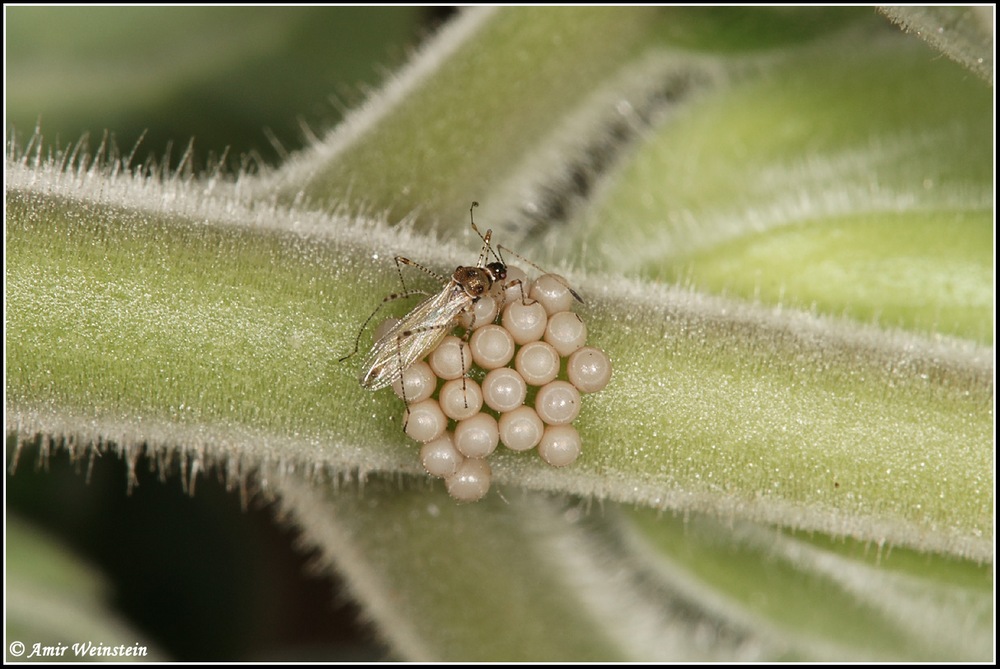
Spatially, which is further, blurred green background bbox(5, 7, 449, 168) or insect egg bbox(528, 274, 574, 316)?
blurred green background bbox(5, 7, 449, 168)

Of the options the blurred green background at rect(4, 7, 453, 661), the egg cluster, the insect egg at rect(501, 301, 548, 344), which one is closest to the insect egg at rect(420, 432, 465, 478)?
the egg cluster

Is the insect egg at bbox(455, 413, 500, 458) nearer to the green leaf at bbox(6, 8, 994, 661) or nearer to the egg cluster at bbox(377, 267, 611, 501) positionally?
the egg cluster at bbox(377, 267, 611, 501)

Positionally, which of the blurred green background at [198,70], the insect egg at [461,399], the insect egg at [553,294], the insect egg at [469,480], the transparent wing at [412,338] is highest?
the blurred green background at [198,70]

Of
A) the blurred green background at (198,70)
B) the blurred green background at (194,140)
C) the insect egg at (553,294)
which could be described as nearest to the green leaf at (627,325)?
the insect egg at (553,294)

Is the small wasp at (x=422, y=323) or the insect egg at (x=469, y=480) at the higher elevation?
the small wasp at (x=422, y=323)

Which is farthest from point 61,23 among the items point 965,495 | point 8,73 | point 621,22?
point 965,495

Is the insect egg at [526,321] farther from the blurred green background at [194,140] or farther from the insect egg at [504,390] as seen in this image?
the blurred green background at [194,140]

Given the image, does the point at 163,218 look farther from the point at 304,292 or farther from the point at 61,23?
the point at 61,23
